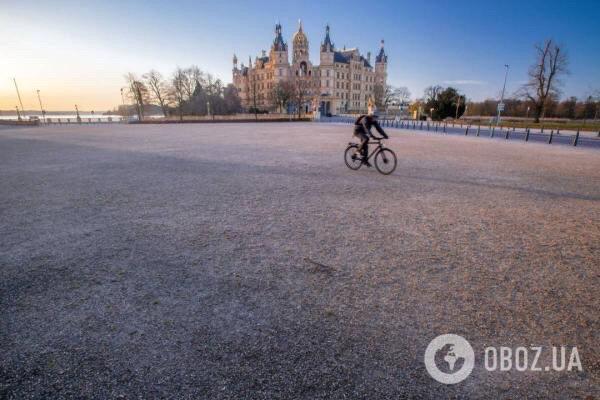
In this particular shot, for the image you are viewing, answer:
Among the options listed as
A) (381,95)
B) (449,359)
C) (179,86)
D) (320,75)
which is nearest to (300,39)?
(320,75)

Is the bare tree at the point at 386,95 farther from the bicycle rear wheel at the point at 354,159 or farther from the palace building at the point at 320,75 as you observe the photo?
the bicycle rear wheel at the point at 354,159

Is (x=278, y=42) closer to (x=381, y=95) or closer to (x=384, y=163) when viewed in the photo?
(x=381, y=95)

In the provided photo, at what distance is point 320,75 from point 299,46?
1209 cm

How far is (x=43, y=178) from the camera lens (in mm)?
9578

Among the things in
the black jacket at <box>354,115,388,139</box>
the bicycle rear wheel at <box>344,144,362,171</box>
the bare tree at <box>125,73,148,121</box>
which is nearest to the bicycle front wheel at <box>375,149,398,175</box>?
the bicycle rear wheel at <box>344,144,362,171</box>

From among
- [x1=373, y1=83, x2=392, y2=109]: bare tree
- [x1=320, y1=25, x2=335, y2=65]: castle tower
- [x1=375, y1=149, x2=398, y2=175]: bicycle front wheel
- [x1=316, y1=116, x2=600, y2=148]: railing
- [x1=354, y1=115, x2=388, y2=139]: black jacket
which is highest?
[x1=320, y1=25, x2=335, y2=65]: castle tower

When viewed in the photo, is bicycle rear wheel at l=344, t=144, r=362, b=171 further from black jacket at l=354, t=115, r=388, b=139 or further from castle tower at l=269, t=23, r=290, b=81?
castle tower at l=269, t=23, r=290, b=81

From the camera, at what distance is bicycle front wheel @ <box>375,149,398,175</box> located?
10094 mm

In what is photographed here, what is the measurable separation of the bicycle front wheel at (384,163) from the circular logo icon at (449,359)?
7.85m

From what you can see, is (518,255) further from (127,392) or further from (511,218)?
(127,392)

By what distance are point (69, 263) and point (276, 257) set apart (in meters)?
2.71

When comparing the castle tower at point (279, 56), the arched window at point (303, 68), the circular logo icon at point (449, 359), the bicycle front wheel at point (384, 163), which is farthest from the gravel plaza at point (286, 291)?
the arched window at point (303, 68)

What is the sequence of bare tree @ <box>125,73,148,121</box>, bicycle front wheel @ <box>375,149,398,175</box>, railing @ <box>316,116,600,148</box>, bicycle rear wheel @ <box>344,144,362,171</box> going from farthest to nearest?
bare tree @ <box>125,73,148,121</box>
railing @ <box>316,116,600,148</box>
bicycle rear wheel @ <box>344,144,362,171</box>
bicycle front wheel @ <box>375,149,398,175</box>

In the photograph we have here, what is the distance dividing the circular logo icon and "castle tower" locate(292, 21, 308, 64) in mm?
115026
